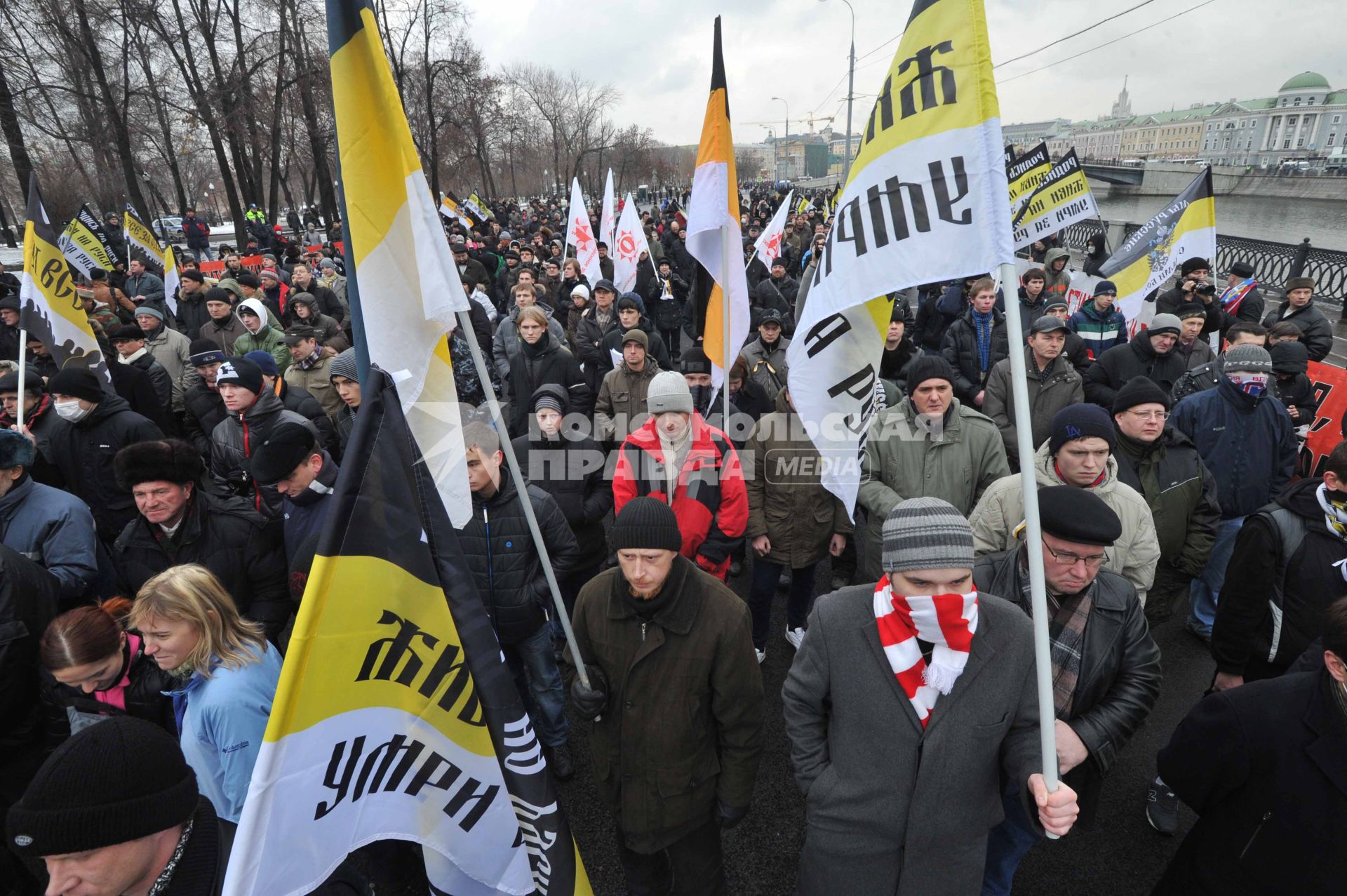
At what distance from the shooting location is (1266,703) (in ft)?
5.94

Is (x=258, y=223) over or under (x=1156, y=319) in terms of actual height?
over

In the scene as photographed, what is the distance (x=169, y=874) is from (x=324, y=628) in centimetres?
63

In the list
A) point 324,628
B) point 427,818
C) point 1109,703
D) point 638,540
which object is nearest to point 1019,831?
point 1109,703

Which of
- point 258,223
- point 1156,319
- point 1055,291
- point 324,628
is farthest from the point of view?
point 258,223

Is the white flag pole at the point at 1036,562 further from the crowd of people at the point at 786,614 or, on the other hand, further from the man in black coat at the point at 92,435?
the man in black coat at the point at 92,435

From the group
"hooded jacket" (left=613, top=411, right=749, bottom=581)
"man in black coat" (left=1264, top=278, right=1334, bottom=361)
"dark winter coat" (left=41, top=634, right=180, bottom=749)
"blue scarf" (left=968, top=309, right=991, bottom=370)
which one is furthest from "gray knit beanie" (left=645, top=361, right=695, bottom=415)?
"man in black coat" (left=1264, top=278, right=1334, bottom=361)

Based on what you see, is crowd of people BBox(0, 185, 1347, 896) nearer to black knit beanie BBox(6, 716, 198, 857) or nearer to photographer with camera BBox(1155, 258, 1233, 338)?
black knit beanie BBox(6, 716, 198, 857)

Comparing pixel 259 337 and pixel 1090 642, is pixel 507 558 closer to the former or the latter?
pixel 1090 642

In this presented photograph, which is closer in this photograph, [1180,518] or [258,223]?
[1180,518]

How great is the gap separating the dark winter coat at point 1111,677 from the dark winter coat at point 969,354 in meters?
3.98

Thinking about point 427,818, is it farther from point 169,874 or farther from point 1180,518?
point 1180,518

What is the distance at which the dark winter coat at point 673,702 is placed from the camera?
7.69 ft

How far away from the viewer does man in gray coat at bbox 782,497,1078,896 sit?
6.23 feet

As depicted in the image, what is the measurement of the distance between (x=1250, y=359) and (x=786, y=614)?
3103 millimetres
